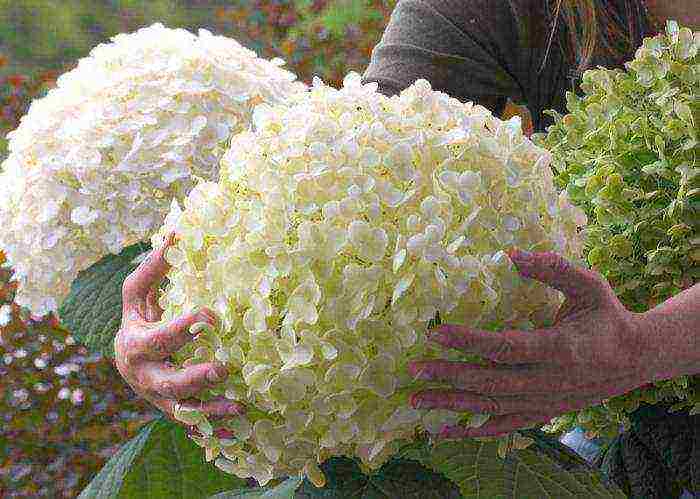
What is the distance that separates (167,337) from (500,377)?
23 centimetres

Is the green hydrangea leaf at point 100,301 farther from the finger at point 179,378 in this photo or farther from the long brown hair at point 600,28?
the long brown hair at point 600,28

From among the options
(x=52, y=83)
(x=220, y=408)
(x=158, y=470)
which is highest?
(x=220, y=408)

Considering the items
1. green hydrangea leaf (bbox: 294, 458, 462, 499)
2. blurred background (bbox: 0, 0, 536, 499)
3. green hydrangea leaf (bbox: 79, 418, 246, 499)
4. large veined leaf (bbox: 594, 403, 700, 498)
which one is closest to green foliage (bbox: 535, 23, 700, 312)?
large veined leaf (bbox: 594, 403, 700, 498)

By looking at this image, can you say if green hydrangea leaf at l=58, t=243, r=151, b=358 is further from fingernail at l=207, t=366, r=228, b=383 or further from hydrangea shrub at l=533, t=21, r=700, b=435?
hydrangea shrub at l=533, t=21, r=700, b=435

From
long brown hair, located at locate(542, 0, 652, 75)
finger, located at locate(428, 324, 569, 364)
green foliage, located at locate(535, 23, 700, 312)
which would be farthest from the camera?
long brown hair, located at locate(542, 0, 652, 75)

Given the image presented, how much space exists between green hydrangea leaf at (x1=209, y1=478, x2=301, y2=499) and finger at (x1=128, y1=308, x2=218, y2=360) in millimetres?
137

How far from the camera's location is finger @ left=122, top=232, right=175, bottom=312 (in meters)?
0.75

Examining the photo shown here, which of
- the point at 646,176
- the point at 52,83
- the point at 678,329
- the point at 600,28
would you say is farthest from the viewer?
the point at 52,83

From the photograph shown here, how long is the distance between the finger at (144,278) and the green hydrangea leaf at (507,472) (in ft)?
0.75

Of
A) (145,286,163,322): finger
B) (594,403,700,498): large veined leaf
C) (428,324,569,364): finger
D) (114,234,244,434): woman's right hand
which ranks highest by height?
(428,324,569,364): finger

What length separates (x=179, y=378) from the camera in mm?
671

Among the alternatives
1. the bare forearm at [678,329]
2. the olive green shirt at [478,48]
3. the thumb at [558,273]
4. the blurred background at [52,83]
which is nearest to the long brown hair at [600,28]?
the olive green shirt at [478,48]

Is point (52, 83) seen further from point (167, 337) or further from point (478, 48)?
point (167, 337)

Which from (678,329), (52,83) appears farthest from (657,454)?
(52,83)
